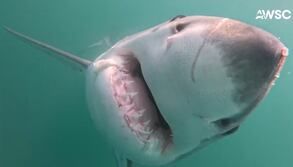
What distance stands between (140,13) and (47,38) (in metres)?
0.43

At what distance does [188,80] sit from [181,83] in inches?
1.0

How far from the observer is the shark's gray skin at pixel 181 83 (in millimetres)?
689

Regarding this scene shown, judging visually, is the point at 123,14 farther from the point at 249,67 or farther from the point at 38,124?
the point at 249,67

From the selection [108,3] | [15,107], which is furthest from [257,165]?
[15,107]

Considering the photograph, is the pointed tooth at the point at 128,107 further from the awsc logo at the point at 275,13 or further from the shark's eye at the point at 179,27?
the awsc logo at the point at 275,13

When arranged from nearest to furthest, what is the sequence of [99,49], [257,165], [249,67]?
[249,67] → [99,49] → [257,165]

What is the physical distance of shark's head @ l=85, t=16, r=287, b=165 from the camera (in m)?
0.69

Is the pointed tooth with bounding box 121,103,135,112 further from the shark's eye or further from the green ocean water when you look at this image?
the green ocean water

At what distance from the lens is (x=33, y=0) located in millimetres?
1811

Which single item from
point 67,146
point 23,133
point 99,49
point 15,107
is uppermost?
point 99,49

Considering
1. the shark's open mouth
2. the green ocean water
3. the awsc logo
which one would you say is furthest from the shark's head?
the awsc logo

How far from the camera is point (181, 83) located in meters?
0.76

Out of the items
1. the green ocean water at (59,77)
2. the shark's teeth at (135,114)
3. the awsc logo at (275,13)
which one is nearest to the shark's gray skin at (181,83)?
the shark's teeth at (135,114)

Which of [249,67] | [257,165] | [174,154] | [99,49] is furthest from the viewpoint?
[257,165]
